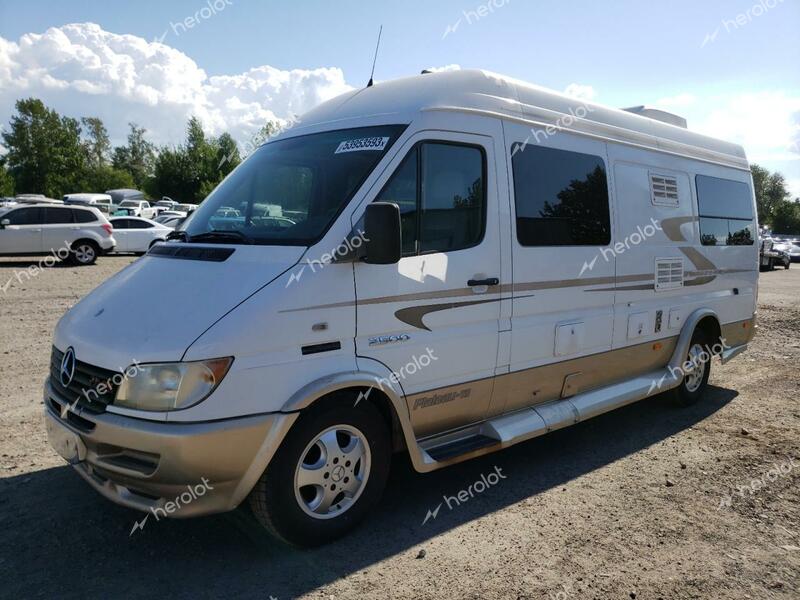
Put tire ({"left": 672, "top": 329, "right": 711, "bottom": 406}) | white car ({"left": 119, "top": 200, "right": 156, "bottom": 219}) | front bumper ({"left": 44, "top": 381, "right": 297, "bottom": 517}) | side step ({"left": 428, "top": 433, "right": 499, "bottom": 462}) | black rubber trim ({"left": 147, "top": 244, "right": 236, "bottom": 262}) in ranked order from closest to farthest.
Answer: front bumper ({"left": 44, "top": 381, "right": 297, "bottom": 517})
black rubber trim ({"left": 147, "top": 244, "right": 236, "bottom": 262})
side step ({"left": 428, "top": 433, "right": 499, "bottom": 462})
tire ({"left": 672, "top": 329, "right": 711, "bottom": 406})
white car ({"left": 119, "top": 200, "right": 156, "bottom": 219})

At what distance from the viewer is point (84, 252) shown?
18344 mm

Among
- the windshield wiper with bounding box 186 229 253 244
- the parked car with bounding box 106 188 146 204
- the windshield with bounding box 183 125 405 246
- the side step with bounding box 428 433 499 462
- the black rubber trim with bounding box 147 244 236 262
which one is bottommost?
the side step with bounding box 428 433 499 462

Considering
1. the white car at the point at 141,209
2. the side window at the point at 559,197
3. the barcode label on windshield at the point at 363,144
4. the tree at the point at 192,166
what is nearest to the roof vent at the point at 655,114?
the side window at the point at 559,197

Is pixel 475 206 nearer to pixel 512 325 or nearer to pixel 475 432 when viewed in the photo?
pixel 512 325

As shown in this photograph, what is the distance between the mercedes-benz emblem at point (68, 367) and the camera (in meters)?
3.38

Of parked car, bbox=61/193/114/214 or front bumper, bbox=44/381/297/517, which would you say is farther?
parked car, bbox=61/193/114/214

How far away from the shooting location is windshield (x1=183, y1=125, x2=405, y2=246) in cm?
358

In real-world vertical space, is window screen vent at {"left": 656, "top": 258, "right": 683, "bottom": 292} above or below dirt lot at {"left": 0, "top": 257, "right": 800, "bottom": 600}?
above

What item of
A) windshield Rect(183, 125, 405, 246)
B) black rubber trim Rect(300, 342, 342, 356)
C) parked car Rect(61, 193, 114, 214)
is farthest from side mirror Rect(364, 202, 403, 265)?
parked car Rect(61, 193, 114, 214)

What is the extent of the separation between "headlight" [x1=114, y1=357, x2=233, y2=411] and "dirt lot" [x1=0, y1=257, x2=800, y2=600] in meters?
1.00

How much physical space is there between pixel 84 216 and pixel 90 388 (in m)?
17.4

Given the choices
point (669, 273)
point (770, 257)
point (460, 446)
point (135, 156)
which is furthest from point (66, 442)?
point (135, 156)

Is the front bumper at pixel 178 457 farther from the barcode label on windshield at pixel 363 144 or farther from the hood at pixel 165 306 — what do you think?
the barcode label on windshield at pixel 363 144

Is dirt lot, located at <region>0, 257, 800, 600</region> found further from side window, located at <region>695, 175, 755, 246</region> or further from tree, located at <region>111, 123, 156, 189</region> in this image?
tree, located at <region>111, 123, 156, 189</region>
